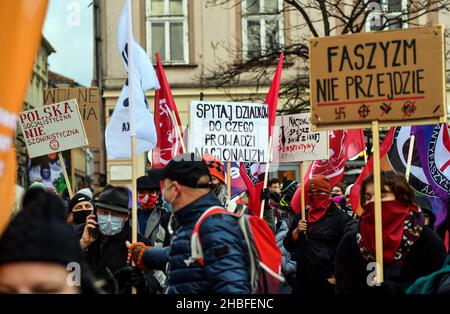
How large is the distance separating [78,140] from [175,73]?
1410cm

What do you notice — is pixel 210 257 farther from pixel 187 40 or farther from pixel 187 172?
pixel 187 40

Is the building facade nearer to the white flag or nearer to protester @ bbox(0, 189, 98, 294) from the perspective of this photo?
the white flag

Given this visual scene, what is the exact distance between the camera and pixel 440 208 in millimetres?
9023

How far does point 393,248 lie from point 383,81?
1254 millimetres

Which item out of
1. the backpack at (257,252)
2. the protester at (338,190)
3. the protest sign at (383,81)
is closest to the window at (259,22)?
the protester at (338,190)

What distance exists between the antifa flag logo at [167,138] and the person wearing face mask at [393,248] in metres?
4.65

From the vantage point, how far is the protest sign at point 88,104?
11868 mm

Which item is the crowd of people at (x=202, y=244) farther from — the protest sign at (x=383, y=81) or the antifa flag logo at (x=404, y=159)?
the antifa flag logo at (x=404, y=159)

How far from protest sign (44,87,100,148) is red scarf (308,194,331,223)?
14.0 ft

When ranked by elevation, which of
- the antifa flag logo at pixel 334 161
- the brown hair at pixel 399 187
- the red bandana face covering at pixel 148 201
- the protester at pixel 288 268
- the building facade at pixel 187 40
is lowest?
the protester at pixel 288 268

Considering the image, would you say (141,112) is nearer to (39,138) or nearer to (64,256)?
(39,138)

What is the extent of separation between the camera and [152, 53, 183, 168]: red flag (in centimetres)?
950

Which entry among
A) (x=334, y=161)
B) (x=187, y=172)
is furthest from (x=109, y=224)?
(x=334, y=161)
